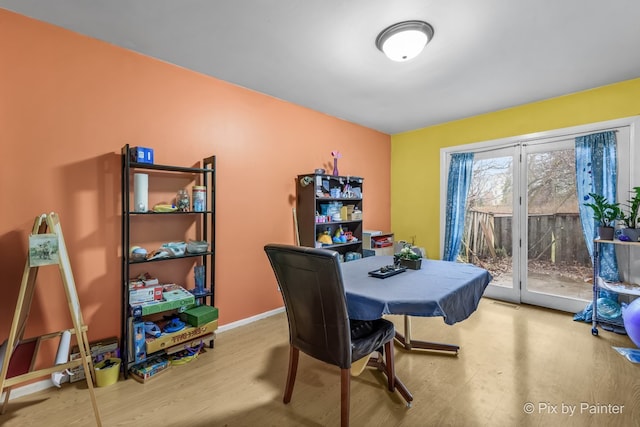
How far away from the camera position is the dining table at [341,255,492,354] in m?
1.53

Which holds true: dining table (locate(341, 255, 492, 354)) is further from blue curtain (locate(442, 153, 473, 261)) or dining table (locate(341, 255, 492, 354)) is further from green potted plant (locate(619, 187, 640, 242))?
blue curtain (locate(442, 153, 473, 261))

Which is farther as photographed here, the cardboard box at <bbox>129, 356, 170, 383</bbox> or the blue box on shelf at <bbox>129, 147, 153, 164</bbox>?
the blue box on shelf at <bbox>129, 147, 153, 164</bbox>

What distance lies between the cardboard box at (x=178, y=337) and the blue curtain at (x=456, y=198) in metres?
3.34

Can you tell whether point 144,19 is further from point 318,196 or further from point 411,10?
point 318,196

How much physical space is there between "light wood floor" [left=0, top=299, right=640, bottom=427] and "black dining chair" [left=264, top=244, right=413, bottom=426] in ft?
0.66

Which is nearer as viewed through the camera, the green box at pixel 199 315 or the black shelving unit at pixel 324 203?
the green box at pixel 199 315

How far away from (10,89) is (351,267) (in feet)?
8.76

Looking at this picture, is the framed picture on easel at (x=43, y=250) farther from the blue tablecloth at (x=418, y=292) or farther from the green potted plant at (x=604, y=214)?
the green potted plant at (x=604, y=214)

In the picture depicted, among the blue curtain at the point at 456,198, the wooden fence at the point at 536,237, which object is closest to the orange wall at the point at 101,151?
the blue curtain at the point at 456,198

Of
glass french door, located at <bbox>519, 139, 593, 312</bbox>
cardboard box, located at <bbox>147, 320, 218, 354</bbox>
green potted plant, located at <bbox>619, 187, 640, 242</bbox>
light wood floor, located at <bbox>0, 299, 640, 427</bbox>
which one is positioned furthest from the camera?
glass french door, located at <bbox>519, 139, 593, 312</bbox>

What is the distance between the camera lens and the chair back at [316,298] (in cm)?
143

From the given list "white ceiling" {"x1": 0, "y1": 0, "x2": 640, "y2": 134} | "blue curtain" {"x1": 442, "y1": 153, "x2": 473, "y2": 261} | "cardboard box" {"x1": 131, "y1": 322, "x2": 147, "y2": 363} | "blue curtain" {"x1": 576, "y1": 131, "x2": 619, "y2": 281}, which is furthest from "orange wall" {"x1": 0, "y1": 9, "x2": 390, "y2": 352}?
"blue curtain" {"x1": 576, "y1": 131, "x2": 619, "y2": 281}

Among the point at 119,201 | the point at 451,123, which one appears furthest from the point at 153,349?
the point at 451,123

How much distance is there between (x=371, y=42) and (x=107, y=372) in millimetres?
3119
